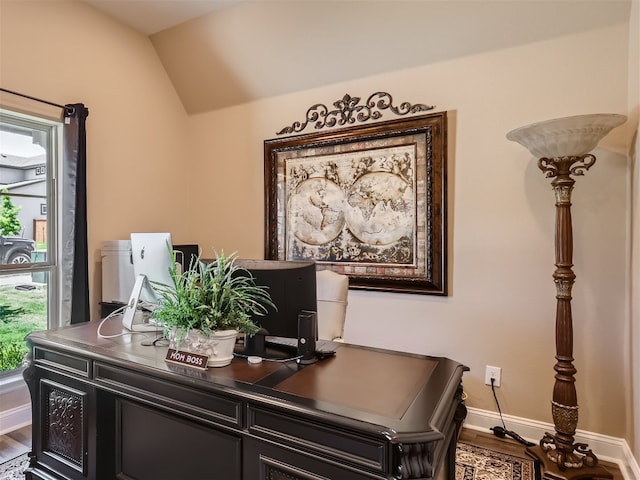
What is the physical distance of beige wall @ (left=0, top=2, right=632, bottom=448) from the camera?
7.39 feet

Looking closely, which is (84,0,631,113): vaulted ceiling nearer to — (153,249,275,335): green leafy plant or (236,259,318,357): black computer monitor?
(236,259,318,357): black computer monitor

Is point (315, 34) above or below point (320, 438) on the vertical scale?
above

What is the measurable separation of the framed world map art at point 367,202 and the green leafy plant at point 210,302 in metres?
1.54

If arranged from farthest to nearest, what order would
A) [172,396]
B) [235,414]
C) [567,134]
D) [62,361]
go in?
[567,134], [62,361], [172,396], [235,414]

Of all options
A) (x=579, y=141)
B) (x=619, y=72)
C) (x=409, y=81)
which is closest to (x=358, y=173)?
(x=409, y=81)

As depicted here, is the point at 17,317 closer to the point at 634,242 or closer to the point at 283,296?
the point at 283,296

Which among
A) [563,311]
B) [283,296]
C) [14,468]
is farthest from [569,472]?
[14,468]

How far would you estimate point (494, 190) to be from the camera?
254cm

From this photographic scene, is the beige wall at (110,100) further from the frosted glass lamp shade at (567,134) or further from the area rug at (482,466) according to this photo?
the frosted glass lamp shade at (567,134)

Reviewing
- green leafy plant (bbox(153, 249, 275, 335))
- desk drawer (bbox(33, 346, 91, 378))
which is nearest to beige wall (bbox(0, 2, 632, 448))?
desk drawer (bbox(33, 346, 91, 378))

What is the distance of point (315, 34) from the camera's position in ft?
9.50

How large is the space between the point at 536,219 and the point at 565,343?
0.78 m

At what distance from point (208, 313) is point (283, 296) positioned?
12.2 inches

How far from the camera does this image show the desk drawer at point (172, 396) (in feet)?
4.16
